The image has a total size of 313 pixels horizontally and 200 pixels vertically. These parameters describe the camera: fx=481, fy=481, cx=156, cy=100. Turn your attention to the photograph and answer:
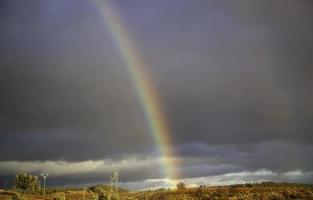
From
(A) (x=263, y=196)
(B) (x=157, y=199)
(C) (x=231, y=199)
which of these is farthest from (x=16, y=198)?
(A) (x=263, y=196)

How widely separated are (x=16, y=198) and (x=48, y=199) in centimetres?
699

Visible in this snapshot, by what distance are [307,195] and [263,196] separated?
11.0 feet

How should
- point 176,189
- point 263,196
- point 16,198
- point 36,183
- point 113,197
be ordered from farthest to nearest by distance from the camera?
1. point 36,183
2. point 176,189
3. point 263,196
4. point 16,198
5. point 113,197

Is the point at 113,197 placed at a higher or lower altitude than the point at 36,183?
lower

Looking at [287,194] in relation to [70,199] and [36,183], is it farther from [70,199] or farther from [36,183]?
[36,183]

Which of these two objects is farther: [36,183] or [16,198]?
[36,183]

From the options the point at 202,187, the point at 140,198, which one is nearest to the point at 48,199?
the point at 140,198

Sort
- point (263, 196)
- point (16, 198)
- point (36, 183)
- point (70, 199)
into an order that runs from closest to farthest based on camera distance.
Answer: point (16, 198) < point (263, 196) < point (70, 199) < point (36, 183)

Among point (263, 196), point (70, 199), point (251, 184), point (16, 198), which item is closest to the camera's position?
point (16, 198)

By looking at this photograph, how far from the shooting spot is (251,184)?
4572cm

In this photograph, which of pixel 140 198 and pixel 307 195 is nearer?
pixel 140 198

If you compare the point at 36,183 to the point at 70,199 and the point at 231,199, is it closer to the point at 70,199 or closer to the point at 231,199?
the point at 70,199

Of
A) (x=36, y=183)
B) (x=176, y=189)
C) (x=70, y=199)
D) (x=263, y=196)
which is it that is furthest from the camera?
(x=36, y=183)

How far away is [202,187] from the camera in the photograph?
40.2 metres
